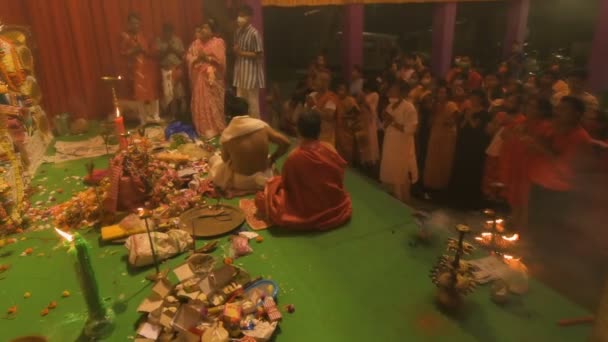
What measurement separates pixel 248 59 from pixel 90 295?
4.95 metres

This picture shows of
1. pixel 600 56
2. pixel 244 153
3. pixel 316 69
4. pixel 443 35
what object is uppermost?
pixel 443 35

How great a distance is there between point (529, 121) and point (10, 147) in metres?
5.18

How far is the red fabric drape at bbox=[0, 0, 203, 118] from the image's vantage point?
725cm

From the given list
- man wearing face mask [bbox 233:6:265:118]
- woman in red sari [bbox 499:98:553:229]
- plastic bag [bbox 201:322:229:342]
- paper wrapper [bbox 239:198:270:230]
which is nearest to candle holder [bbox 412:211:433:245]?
woman in red sari [bbox 499:98:553:229]

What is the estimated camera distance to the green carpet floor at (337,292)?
8.92ft

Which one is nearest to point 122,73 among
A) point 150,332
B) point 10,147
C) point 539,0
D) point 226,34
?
point 226,34

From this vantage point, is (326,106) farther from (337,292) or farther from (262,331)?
(262,331)

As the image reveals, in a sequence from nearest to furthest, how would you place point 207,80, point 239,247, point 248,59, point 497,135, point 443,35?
point 239,247, point 497,135, point 248,59, point 207,80, point 443,35

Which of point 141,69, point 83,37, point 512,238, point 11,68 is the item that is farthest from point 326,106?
point 83,37

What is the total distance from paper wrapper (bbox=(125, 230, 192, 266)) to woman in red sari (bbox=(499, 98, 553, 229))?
3096mm

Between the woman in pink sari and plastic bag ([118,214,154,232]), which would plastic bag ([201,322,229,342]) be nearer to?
plastic bag ([118,214,154,232])

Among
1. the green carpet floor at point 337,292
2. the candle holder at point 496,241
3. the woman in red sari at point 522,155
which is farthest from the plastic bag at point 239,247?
the woman in red sari at point 522,155

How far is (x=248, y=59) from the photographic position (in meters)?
6.91

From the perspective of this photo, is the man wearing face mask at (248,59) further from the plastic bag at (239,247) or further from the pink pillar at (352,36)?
the plastic bag at (239,247)
